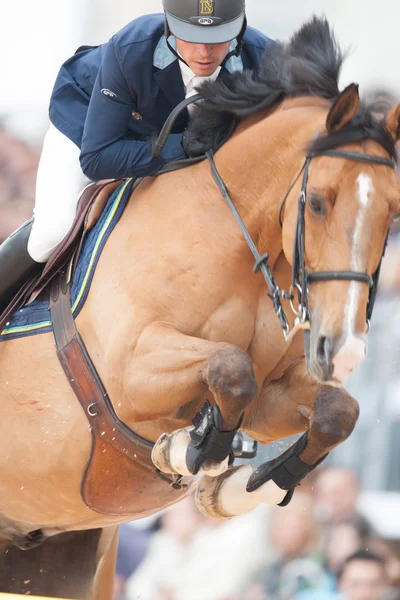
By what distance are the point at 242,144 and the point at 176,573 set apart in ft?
11.5

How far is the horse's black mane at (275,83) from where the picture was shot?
2.86 metres

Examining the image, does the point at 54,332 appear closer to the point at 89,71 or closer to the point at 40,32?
the point at 89,71

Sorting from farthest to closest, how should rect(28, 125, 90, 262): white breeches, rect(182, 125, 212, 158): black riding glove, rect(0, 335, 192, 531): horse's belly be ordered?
rect(28, 125, 90, 262): white breeches
rect(0, 335, 192, 531): horse's belly
rect(182, 125, 212, 158): black riding glove

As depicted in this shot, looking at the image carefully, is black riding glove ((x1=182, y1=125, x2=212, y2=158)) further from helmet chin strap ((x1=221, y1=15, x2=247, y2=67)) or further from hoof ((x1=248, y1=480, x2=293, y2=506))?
hoof ((x1=248, y1=480, x2=293, y2=506))

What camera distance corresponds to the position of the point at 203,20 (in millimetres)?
2916

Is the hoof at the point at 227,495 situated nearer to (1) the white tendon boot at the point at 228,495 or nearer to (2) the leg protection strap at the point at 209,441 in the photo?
(1) the white tendon boot at the point at 228,495

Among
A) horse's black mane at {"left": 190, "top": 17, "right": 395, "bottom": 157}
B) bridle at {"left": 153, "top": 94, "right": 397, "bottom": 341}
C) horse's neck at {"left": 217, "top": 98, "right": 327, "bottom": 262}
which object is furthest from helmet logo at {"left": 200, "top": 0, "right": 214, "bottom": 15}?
bridle at {"left": 153, "top": 94, "right": 397, "bottom": 341}

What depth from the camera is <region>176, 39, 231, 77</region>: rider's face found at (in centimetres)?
297

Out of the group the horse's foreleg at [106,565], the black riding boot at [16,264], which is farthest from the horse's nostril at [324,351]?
the horse's foreleg at [106,565]

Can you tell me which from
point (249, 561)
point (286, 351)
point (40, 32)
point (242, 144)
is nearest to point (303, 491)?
point (249, 561)

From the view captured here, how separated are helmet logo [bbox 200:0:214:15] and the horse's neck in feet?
1.25

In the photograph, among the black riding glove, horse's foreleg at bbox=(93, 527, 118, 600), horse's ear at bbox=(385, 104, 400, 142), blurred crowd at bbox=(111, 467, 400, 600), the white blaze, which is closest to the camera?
the white blaze

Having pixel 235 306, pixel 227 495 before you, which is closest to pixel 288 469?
pixel 227 495

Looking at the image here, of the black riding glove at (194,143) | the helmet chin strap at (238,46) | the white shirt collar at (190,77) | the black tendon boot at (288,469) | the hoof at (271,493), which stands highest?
the helmet chin strap at (238,46)
